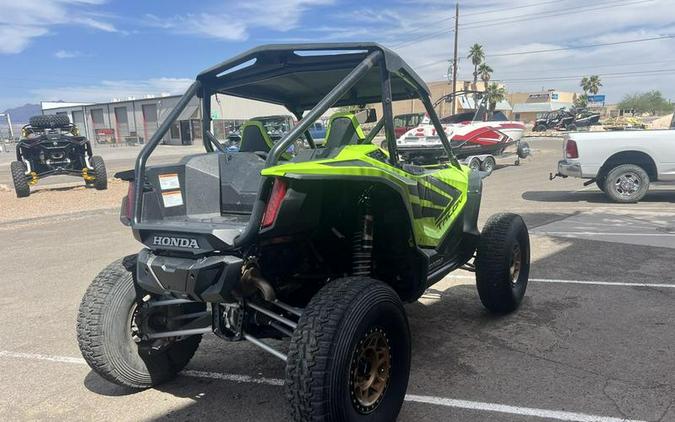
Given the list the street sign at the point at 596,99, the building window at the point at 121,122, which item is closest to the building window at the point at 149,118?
A: the building window at the point at 121,122

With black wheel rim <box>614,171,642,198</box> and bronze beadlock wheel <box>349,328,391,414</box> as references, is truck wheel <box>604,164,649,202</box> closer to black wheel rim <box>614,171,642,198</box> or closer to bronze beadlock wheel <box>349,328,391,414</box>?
black wheel rim <box>614,171,642,198</box>

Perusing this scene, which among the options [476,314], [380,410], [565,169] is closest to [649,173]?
[565,169]

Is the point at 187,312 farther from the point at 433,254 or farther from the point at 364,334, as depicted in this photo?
the point at 433,254

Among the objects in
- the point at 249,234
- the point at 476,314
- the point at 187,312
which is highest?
the point at 249,234

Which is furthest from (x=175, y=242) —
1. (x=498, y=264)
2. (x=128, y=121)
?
(x=128, y=121)

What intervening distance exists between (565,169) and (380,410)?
9.48 m

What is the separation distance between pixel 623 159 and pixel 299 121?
9.32 meters

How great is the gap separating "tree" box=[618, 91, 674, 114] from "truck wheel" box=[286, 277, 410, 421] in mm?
100373

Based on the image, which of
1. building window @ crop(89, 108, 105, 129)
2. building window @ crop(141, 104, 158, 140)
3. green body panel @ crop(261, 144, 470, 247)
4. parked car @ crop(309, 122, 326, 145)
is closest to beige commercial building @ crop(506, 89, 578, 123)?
building window @ crop(141, 104, 158, 140)

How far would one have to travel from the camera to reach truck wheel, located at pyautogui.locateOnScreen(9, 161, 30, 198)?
13.4m

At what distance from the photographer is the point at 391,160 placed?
3279 millimetres

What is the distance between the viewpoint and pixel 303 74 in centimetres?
376

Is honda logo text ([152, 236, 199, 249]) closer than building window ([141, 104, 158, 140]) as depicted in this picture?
Yes

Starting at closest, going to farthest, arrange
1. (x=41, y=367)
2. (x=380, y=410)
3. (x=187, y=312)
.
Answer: (x=380, y=410) → (x=187, y=312) → (x=41, y=367)
